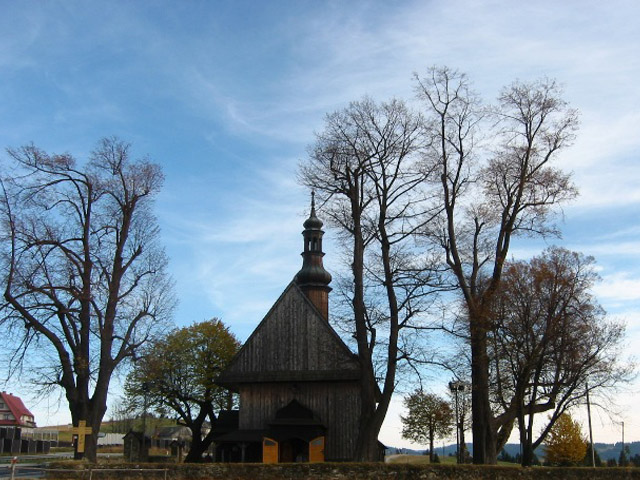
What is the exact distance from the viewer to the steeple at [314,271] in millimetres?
51531

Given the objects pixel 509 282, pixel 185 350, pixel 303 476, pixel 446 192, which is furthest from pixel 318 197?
pixel 185 350

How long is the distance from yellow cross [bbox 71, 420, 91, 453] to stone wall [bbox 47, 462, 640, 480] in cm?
246

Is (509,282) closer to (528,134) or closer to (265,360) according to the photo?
(528,134)

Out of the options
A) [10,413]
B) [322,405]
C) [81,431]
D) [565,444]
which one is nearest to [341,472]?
[81,431]

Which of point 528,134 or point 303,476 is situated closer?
point 303,476

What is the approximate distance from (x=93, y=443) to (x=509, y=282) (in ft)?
57.7

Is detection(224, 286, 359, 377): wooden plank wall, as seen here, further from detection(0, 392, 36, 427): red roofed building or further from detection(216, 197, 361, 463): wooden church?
detection(0, 392, 36, 427): red roofed building

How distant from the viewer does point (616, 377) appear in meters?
26.7

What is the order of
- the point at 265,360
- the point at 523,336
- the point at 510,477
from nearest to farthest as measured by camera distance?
the point at 510,477 → the point at 523,336 → the point at 265,360

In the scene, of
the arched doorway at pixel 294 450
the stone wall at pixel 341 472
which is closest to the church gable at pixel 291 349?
the arched doorway at pixel 294 450

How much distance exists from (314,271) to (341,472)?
101ft

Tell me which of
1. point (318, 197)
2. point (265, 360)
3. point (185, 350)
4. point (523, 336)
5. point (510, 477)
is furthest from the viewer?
point (185, 350)

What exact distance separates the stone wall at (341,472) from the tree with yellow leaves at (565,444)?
130 feet

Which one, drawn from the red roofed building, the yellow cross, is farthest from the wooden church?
the red roofed building
